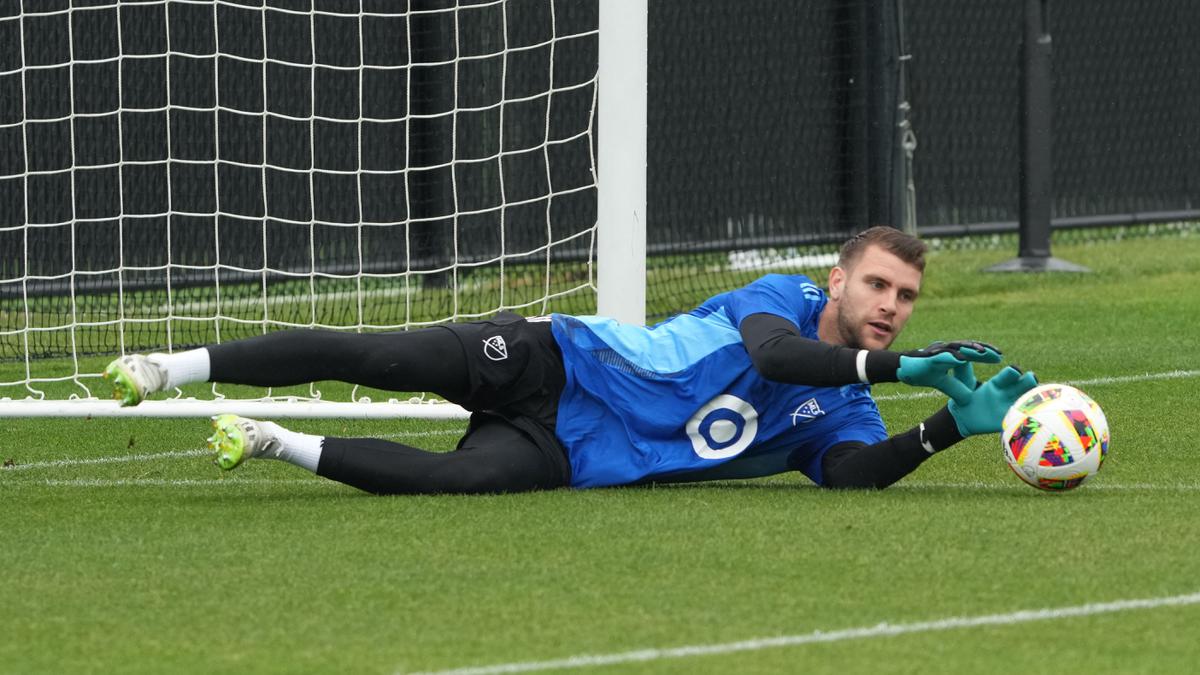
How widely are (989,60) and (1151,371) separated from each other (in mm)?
6832

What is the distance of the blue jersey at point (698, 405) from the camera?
5.70 meters

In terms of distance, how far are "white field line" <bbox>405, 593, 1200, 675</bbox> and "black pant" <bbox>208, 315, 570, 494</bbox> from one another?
6.61 feet

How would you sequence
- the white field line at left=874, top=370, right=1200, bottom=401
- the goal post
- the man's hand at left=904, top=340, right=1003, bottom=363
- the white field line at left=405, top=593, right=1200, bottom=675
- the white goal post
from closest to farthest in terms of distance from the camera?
the white field line at left=405, top=593, right=1200, bottom=675 < the man's hand at left=904, top=340, right=1003, bottom=363 < the goal post < the white field line at left=874, top=370, right=1200, bottom=401 < the white goal post

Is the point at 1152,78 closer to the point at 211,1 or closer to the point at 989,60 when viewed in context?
the point at 989,60

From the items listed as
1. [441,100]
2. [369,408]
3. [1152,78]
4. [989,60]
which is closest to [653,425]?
[369,408]

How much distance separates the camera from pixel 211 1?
316 inches

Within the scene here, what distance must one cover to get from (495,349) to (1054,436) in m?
1.63

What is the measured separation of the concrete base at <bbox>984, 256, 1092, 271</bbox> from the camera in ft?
44.1

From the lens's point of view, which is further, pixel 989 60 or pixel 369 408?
pixel 989 60

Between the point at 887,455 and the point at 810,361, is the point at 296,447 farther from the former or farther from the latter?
the point at 887,455

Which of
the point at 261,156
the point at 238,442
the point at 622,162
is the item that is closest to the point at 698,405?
the point at 238,442

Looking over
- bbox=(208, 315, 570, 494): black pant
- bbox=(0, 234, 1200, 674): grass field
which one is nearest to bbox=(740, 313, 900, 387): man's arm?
bbox=(0, 234, 1200, 674): grass field

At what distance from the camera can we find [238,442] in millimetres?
5496

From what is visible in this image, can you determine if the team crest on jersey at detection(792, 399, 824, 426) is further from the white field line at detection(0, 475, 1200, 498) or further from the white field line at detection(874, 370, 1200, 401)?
the white field line at detection(874, 370, 1200, 401)
